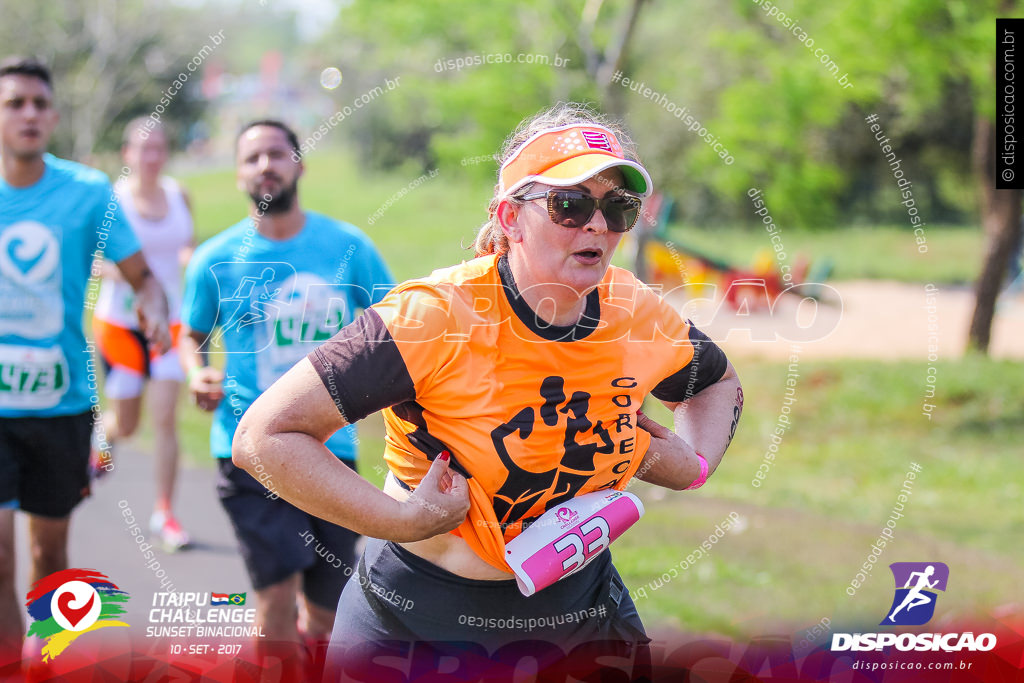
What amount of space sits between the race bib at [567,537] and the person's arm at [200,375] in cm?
175

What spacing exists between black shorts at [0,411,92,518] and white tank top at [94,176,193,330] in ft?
7.07

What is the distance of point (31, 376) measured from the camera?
3.56 m

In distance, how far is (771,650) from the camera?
3.10 metres

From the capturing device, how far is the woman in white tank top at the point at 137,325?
17.8 feet

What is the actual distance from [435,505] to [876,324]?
14296 mm

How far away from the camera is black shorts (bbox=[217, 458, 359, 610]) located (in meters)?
3.38

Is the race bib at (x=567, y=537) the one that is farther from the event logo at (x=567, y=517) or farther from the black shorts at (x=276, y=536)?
the black shorts at (x=276, y=536)

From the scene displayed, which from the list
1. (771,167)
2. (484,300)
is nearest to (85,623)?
(484,300)

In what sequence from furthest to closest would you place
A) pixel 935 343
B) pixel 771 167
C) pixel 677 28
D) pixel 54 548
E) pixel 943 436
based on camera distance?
1. pixel 677 28
2. pixel 935 343
3. pixel 943 436
4. pixel 771 167
5. pixel 54 548

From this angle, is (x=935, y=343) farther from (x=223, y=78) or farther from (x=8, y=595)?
(x=223, y=78)

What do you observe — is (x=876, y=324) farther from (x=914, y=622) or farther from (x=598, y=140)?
(x=598, y=140)

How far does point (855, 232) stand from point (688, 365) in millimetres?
23745

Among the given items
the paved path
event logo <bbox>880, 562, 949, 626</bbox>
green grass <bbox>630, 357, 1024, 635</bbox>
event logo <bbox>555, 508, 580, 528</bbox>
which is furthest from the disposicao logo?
the paved path

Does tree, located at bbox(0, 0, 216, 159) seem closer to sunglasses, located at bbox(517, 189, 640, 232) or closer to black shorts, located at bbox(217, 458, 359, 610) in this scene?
black shorts, located at bbox(217, 458, 359, 610)
